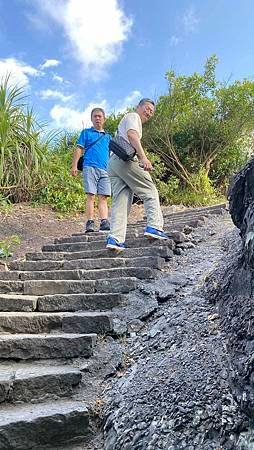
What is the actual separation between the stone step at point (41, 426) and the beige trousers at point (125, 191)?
2.00 meters

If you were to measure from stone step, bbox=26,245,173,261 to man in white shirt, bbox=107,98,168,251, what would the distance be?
0.47 feet

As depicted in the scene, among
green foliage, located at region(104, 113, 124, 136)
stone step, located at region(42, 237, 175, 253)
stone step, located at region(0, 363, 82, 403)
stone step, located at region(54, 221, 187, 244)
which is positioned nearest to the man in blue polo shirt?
stone step, located at region(54, 221, 187, 244)

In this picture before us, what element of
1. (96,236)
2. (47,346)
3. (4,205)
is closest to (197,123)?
(4,205)

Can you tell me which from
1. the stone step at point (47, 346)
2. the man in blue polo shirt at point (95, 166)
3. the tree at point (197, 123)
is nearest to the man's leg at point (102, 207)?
the man in blue polo shirt at point (95, 166)

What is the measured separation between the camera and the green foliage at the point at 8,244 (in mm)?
5512

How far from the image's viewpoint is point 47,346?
283cm

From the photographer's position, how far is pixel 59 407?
2.40m

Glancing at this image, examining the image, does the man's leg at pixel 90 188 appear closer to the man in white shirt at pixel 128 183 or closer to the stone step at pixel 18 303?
the man in white shirt at pixel 128 183

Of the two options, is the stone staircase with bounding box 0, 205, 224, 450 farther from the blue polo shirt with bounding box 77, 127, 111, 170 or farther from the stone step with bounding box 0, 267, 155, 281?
the blue polo shirt with bounding box 77, 127, 111, 170

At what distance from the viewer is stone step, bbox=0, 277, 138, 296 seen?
11.7ft

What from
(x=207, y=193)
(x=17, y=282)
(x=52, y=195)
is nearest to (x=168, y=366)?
(x=17, y=282)

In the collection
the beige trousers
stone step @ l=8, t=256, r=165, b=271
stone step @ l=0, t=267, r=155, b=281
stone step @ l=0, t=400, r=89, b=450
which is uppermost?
the beige trousers

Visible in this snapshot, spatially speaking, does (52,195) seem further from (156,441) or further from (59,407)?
(156,441)

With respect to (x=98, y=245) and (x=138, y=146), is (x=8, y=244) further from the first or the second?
(x=138, y=146)
